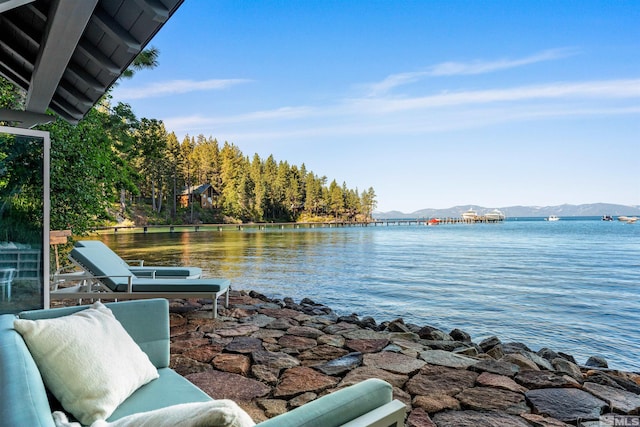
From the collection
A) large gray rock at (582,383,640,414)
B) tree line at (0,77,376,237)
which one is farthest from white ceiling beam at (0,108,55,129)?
large gray rock at (582,383,640,414)

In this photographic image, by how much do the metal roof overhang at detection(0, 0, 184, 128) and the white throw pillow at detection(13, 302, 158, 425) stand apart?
47.4 inches

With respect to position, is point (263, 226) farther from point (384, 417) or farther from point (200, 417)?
point (200, 417)

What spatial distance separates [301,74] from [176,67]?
14874 millimetres

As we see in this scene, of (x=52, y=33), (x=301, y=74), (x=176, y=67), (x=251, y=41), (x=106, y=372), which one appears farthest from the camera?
(x=176, y=67)

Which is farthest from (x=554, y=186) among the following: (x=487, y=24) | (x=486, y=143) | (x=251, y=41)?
(x=251, y=41)

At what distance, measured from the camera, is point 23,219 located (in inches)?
140

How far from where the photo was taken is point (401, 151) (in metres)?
44.1

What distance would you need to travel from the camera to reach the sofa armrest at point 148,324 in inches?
82.0

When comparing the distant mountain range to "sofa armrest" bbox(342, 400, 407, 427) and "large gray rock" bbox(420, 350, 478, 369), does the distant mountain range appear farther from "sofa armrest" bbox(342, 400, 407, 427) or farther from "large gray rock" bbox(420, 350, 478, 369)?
"sofa armrest" bbox(342, 400, 407, 427)

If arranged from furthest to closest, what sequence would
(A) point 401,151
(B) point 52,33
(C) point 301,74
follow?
(A) point 401,151 → (C) point 301,74 → (B) point 52,33

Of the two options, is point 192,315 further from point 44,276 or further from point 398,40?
point 398,40

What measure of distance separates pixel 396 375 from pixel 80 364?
232 cm

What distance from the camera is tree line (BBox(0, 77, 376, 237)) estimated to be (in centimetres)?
705

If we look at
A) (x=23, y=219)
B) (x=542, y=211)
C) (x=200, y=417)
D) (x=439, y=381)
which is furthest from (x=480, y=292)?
(x=542, y=211)
